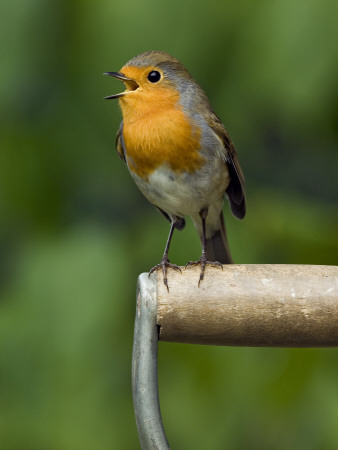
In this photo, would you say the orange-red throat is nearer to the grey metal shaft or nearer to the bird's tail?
the bird's tail

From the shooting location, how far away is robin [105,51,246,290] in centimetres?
263

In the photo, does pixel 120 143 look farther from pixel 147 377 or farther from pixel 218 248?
pixel 147 377

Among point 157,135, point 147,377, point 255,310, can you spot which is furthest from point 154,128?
point 147,377

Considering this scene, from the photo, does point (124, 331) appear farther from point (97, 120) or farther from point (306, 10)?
point (306, 10)

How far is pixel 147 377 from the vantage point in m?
1.79

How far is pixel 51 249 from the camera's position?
9.34 ft

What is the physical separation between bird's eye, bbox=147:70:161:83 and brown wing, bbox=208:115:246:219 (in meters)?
0.18

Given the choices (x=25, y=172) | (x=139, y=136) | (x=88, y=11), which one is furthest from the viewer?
(x=25, y=172)

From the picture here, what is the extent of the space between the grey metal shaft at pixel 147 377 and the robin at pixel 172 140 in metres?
0.66

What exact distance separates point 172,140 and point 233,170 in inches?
11.6

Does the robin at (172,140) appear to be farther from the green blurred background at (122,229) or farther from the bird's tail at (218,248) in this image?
the green blurred background at (122,229)

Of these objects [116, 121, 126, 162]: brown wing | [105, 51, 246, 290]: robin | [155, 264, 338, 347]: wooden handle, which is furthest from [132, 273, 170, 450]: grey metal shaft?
[116, 121, 126, 162]: brown wing

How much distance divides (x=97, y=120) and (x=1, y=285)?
57cm

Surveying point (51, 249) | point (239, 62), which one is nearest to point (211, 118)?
point (239, 62)
